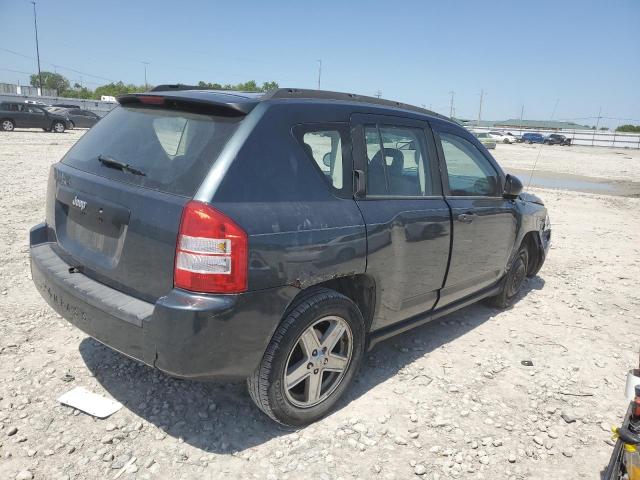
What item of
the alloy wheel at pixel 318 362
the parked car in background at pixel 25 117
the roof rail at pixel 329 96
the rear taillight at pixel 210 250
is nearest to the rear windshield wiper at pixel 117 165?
the rear taillight at pixel 210 250

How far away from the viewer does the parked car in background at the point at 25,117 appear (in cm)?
2558

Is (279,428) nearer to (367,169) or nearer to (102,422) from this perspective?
(102,422)

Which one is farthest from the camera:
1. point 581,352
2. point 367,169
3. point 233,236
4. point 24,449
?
point 581,352

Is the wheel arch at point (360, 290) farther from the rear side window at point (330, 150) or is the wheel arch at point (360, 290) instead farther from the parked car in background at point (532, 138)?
the parked car in background at point (532, 138)

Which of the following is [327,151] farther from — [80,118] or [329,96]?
[80,118]

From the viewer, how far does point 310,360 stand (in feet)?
9.19

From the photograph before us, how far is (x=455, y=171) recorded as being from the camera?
3.90 meters

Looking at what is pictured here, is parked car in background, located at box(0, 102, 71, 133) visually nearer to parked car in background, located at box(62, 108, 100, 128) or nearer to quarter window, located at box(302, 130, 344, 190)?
parked car in background, located at box(62, 108, 100, 128)

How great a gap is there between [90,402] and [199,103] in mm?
1884

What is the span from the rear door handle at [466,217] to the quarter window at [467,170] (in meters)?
0.17

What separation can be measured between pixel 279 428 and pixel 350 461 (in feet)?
1.55

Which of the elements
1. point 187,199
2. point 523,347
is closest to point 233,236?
point 187,199

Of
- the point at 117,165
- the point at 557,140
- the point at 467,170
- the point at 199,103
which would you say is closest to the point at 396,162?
the point at 467,170

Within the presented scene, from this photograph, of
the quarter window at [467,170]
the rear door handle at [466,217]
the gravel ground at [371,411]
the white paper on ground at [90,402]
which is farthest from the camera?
the quarter window at [467,170]
